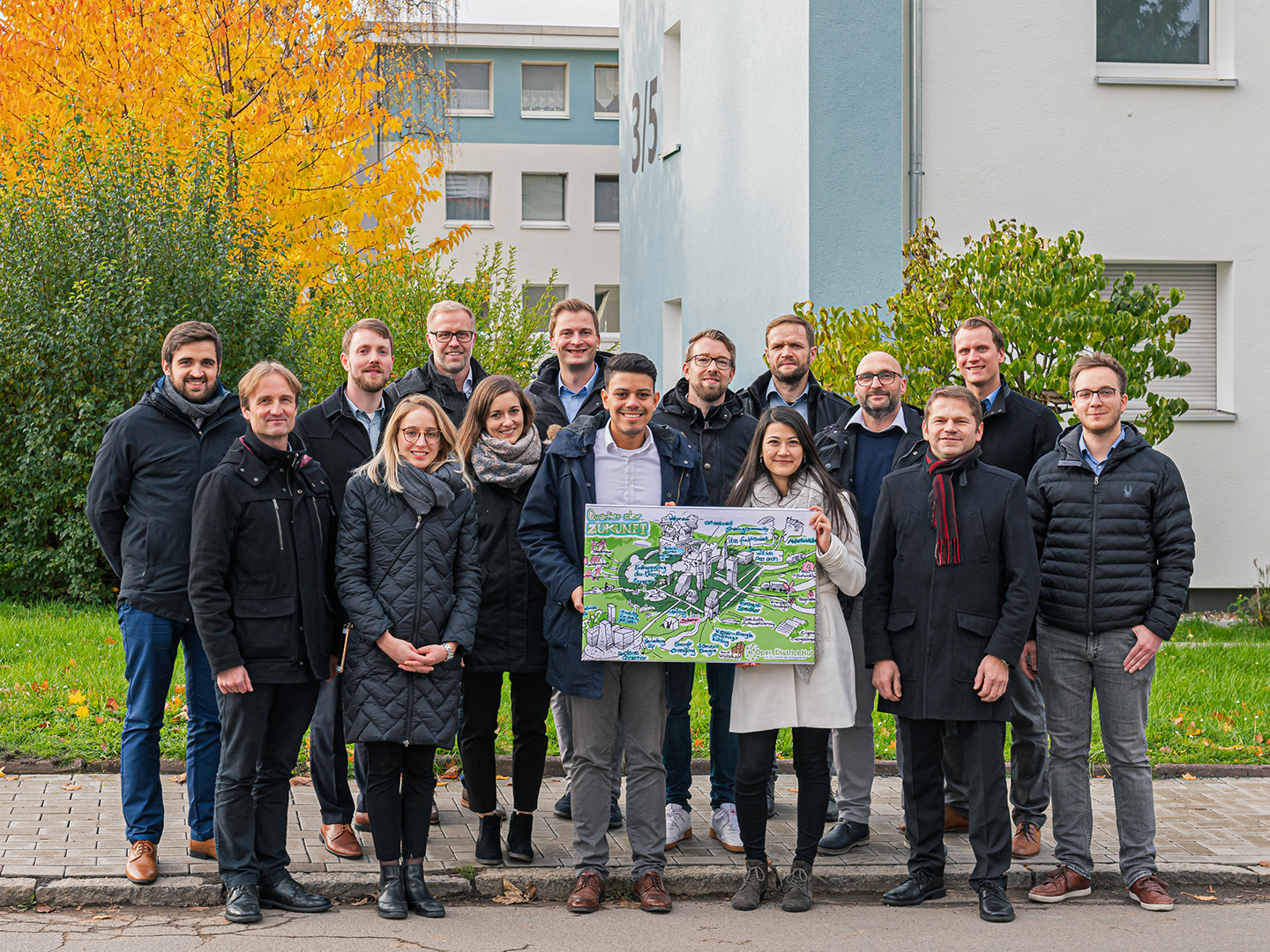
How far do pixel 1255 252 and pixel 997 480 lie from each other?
9.86 meters

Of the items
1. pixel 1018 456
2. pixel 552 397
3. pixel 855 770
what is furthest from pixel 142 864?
pixel 1018 456

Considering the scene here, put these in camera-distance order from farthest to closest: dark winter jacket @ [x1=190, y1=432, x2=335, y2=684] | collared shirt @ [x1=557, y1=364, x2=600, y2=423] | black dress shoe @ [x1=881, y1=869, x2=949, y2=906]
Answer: collared shirt @ [x1=557, y1=364, x2=600, y2=423], black dress shoe @ [x1=881, y1=869, x2=949, y2=906], dark winter jacket @ [x1=190, y1=432, x2=335, y2=684]

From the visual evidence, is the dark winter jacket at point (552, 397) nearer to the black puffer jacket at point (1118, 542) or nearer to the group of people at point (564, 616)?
the group of people at point (564, 616)

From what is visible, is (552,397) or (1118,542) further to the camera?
(552,397)

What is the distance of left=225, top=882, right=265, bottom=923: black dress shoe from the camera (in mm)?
5098

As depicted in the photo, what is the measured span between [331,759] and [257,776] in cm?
67

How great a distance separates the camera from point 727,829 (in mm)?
6152

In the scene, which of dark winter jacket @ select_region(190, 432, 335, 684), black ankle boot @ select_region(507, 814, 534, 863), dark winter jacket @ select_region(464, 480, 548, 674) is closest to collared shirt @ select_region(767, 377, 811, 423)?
dark winter jacket @ select_region(464, 480, 548, 674)

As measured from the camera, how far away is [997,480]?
214 inches

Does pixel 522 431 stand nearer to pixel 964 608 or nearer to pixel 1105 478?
pixel 964 608

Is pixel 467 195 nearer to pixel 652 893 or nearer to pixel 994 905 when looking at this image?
pixel 652 893

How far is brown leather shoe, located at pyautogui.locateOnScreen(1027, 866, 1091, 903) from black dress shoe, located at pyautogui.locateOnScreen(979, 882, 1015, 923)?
269 millimetres

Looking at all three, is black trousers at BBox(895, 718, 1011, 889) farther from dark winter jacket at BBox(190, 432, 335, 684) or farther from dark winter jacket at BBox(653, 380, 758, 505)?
dark winter jacket at BBox(190, 432, 335, 684)

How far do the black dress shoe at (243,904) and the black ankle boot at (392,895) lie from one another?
49cm
